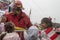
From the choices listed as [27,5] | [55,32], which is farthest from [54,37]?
[27,5]

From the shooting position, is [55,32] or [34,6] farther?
[34,6]

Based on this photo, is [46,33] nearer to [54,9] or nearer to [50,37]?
[50,37]

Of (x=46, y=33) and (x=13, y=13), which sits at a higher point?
(x=13, y=13)

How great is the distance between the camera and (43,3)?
7.14 metres

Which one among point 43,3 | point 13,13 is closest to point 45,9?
point 43,3

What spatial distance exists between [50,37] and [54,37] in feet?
0.40

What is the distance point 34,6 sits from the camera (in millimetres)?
7047

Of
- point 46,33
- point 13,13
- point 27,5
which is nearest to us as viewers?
point 46,33

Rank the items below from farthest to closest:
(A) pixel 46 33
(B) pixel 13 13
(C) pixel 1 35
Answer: (B) pixel 13 13 < (A) pixel 46 33 < (C) pixel 1 35

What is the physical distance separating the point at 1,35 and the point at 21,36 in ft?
1.21

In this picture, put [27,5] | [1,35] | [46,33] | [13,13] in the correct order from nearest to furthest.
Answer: [1,35] < [46,33] < [13,13] < [27,5]

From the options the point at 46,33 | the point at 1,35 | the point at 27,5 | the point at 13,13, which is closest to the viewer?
the point at 1,35

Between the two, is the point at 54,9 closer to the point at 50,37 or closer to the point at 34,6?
the point at 34,6

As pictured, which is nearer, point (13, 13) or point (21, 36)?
point (21, 36)
